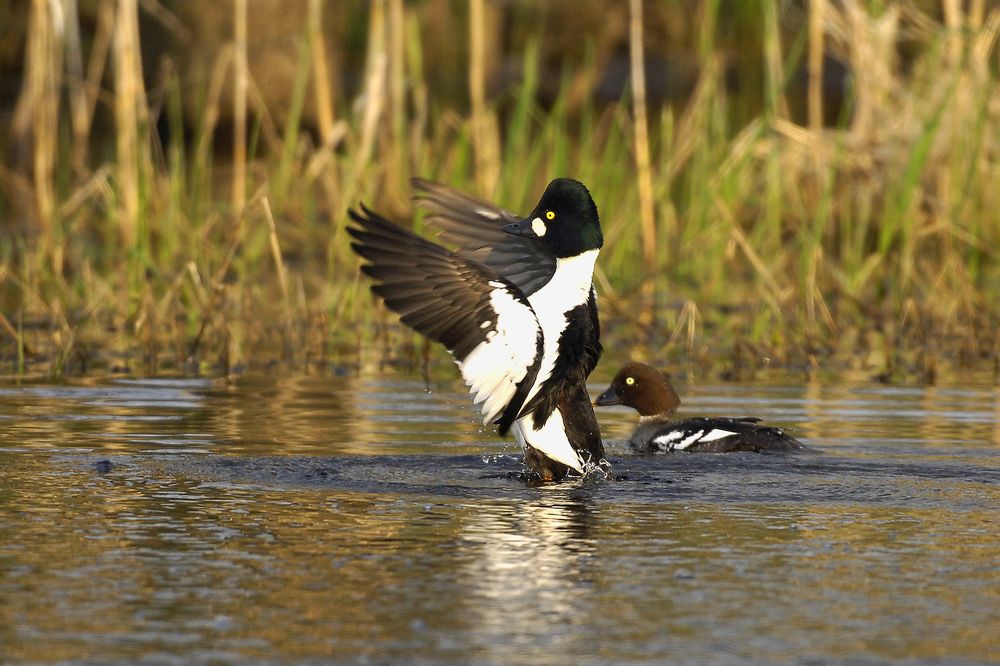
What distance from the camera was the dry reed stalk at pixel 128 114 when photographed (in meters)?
10.8

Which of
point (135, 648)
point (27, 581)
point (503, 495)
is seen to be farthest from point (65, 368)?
point (135, 648)

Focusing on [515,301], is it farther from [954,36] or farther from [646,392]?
[954,36]

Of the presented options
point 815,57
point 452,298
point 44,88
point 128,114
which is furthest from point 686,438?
point 44,88

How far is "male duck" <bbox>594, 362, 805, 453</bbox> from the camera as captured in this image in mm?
7195

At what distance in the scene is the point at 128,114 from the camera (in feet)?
35.3

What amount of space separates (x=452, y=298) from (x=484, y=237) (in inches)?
58.7

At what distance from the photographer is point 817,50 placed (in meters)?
11.9

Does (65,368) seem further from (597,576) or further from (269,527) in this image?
(597,576)

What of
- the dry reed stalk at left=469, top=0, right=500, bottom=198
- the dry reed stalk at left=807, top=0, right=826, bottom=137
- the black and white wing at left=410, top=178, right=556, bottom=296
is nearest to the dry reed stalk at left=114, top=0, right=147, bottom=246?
the dry reed stalk at left=469, top=0, right=500, bottom=198

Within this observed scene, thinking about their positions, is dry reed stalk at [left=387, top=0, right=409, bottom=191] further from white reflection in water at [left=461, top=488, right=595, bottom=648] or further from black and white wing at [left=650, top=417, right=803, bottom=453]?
white reflection in water at [left=461, top=488, right=595, bottom=648]

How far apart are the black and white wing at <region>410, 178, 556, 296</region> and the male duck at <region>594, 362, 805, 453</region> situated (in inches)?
33.3

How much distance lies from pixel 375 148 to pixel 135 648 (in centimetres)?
942

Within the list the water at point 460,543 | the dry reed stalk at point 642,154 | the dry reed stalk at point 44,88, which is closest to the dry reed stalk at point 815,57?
the dry reed stalk at point 642,154

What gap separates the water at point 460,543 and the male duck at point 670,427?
5.9 inches
